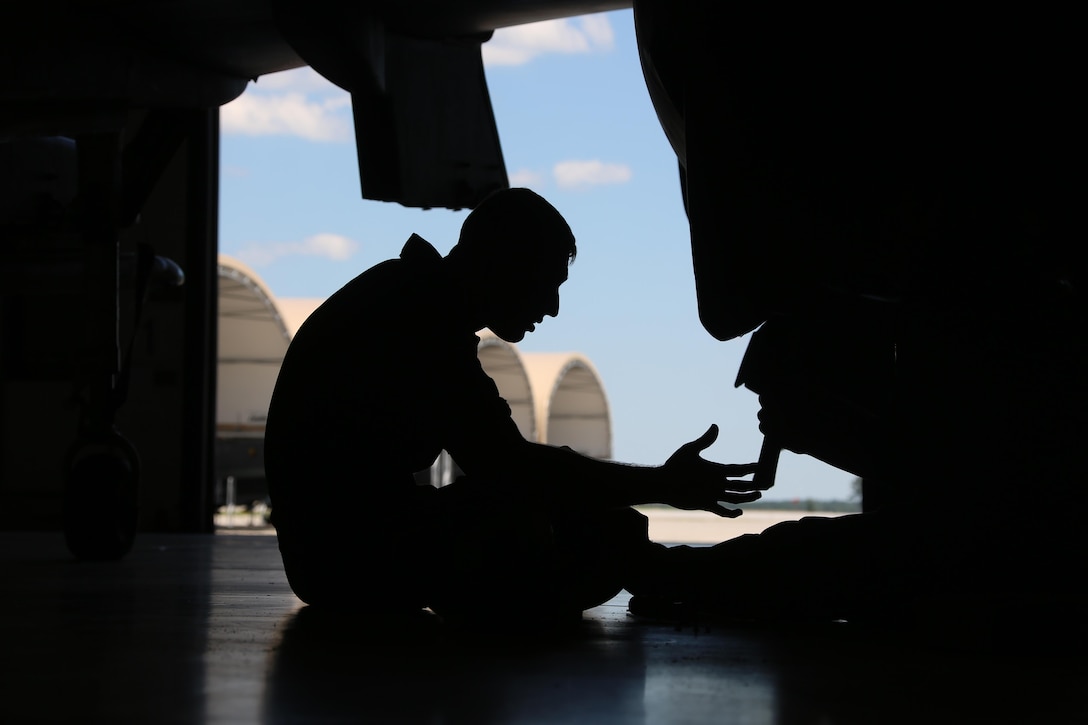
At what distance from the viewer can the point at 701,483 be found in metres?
1.91

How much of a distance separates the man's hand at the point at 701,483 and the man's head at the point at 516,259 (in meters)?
0.37

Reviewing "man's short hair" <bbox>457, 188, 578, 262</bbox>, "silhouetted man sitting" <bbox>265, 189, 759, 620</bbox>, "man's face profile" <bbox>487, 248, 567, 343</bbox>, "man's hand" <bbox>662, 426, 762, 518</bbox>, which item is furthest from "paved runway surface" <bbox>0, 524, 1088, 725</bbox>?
"man's short hair" <bbox>457, 188, 578, 262</bbox>

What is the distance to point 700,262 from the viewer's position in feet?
7.12

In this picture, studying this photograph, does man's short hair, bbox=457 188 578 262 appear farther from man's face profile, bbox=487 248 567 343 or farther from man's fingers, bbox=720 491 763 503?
man's fingers, bbox=720 491 763 503

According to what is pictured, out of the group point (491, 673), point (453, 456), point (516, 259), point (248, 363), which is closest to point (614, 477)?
point (453, 456)

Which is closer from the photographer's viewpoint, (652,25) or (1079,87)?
(1079,87)

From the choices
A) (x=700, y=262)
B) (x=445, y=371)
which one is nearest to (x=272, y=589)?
(x=445, y=371)

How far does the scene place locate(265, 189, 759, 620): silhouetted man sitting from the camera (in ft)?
6.26

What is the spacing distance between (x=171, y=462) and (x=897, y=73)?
8139 mm

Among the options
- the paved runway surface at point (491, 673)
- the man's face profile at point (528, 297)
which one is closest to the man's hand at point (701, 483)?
the paved runway surface at point (491, 673)

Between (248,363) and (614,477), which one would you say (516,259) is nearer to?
(614,477)

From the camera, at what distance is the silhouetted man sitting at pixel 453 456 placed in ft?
6.26

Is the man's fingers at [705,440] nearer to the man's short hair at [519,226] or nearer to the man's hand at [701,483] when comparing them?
the man's hand at [701,483]

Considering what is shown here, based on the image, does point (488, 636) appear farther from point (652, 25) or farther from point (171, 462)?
point (171, 462)
